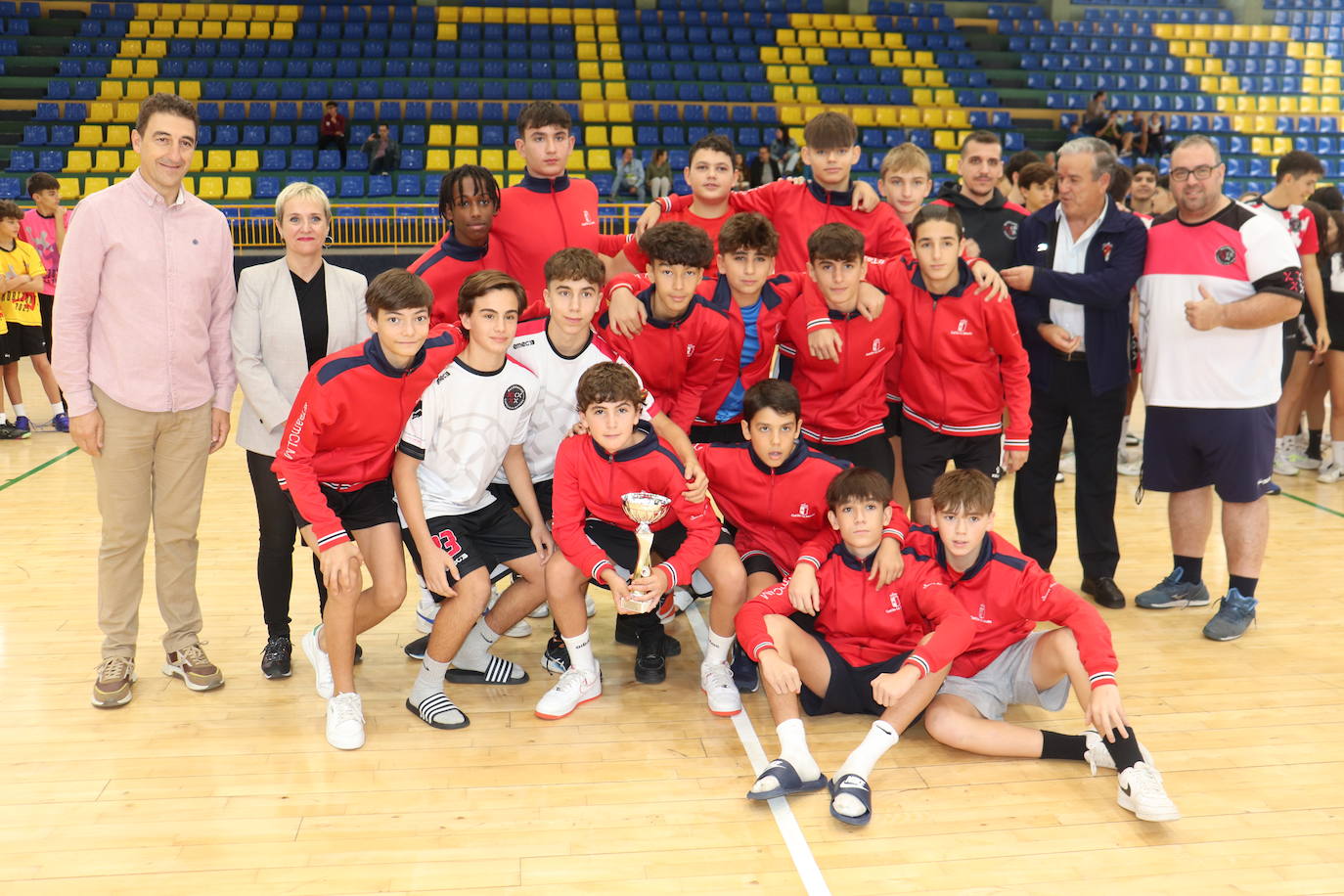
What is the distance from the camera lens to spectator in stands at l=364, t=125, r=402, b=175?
1513 centimetres

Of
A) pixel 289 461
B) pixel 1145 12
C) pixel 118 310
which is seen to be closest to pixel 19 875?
pixel 289 461

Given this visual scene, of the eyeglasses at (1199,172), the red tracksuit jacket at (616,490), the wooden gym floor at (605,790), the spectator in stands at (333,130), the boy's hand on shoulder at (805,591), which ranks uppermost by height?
the spectator in stands at (333,130)

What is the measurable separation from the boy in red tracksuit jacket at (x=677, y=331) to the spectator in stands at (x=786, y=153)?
1143cm

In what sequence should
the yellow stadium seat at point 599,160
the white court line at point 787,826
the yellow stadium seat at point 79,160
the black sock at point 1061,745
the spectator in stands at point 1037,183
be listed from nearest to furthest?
1. the white court line at point 787,826
2. the black sock at point 1061,745
3. the spectator in stands at point 1037,183
4. the yellow stadium seat at point 79,160
5. the yellow stadium seat at point 599,160

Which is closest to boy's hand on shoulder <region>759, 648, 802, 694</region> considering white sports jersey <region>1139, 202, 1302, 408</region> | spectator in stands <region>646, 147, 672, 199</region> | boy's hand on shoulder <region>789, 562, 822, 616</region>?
boy's hand on shoulder <region>789, 562, 822, 616</region>

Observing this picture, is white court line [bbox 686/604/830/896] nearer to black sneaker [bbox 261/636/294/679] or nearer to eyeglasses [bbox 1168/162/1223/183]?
black sneaker [bbox 261/636/294/679]

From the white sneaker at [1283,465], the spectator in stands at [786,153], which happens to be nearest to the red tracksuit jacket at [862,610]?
the white sneaker at [1283,465]

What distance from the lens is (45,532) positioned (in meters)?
5.64

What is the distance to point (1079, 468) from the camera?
4.66m

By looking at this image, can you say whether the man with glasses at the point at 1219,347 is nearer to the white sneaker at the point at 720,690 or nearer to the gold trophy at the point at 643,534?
the white sneaker at the point at 720,690

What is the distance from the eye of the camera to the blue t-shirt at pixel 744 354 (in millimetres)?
4086

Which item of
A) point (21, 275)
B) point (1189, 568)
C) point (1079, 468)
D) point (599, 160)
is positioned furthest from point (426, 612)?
point (599, 160)

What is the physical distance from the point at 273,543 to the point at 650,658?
1.43 meters

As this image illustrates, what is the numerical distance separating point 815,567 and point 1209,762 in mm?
1328
